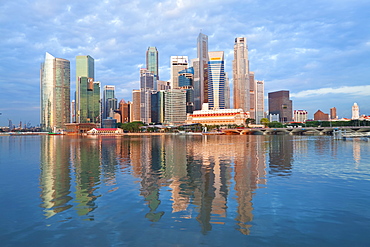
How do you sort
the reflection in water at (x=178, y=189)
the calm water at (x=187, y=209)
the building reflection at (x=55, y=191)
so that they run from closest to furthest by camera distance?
the calm water at (x=187, y=209) < the reflection in water at (x=178, y=189) < the building reflection at (x=55, y=191)

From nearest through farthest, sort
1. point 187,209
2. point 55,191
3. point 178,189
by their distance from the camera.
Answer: point 187,209
point 55,191
point 178,189

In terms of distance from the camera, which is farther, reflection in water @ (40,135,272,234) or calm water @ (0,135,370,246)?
reflection in water @ (40,135,272,234)

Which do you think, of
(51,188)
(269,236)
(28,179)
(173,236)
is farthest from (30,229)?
(28,179)

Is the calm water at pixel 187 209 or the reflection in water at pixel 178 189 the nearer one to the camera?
the calm water at pixel 187 209

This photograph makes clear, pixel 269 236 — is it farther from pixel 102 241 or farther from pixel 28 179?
pixel 28 179

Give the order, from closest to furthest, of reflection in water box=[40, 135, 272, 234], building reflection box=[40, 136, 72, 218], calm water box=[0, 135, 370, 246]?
calm water box=[0, 135, 370, 246] → reflection in water box=[40, 135, 272, 234] → building reflection box=[40, 136, 72, 218]

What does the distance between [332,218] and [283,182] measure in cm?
1029

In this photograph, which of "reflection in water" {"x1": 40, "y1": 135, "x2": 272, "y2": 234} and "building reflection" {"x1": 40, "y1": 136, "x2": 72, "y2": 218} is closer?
"reflection in water" {"x1": 40, "y1": 135, "x2": 272, "y2": 234}

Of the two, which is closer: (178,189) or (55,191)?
(55,191)

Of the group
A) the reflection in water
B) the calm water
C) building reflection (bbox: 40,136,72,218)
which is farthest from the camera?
building reflection (bbox: 40,136,72,218)

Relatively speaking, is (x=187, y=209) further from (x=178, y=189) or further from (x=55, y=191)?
(x=55, y=191)

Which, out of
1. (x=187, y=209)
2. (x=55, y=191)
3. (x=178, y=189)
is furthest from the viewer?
(x=178, y=189)

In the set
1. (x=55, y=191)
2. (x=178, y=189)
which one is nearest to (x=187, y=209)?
(x=178, y=189)

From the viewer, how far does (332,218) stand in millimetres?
16375
